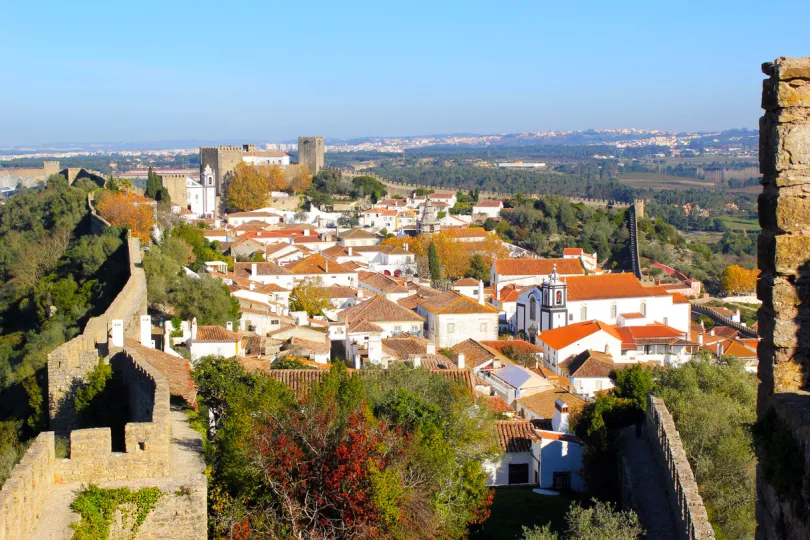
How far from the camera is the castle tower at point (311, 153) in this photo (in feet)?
227

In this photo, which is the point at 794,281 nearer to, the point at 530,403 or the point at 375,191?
the point at 530,403

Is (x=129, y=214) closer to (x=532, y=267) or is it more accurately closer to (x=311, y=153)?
(x=532, y=267)

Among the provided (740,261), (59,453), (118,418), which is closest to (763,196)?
(59,453)

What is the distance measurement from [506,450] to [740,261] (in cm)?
5553

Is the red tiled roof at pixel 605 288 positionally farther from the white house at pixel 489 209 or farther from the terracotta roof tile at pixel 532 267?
the white house at pixel 489 209

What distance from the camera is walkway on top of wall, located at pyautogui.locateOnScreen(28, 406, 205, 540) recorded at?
250 inches

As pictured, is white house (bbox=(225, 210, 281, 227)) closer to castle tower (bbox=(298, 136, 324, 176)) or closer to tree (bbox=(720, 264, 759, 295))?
castle tower (bbox=(298, 136, 324, 176))

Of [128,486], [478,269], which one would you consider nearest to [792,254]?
[128,486]

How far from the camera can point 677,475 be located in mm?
9547

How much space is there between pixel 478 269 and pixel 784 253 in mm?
37438

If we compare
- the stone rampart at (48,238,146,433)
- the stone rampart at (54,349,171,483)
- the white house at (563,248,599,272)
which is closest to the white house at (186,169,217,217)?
the white house at (563,248,599,272)

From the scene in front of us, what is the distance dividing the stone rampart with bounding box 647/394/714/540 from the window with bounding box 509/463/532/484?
5.84 ft

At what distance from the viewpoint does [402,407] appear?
36.1ft

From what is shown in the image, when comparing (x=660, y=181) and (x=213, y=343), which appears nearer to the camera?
(x=213, y=343)
